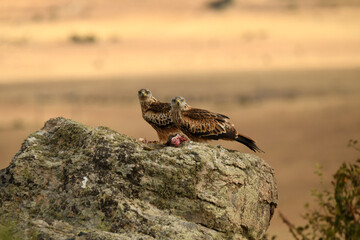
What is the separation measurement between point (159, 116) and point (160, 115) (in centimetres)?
2

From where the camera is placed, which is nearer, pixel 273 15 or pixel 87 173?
pixel 87 173

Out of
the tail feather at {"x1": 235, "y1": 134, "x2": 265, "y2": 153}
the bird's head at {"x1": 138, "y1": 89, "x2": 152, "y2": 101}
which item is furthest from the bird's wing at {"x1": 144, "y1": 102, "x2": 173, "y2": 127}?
the tail feather at {"x1": 235, "y1": 134, "x2": 265, "y2": 153}

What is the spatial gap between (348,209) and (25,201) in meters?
2.18

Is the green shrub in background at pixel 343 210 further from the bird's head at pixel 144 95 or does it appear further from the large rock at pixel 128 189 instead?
the bird's head at pixel 144 95

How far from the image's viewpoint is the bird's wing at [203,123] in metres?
7.18

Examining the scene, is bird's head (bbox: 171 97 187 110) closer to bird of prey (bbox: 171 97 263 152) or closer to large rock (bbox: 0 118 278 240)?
bird of prey (bbox: 171 97 263 152)

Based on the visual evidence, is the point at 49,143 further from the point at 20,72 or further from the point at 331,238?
the point at 20,72

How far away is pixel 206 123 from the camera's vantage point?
7207 mm

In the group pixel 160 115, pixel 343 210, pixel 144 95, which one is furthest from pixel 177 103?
pixel 343 210

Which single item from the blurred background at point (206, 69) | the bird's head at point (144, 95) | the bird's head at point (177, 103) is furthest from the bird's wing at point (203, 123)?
the blurred background at point (206, 69)

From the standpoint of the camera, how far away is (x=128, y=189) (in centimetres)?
486

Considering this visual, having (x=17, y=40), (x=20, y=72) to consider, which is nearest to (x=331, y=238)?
(x=20, y=72)

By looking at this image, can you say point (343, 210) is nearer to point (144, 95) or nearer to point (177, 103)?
point (177, 103)

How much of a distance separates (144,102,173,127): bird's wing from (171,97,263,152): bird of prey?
1.23ft
